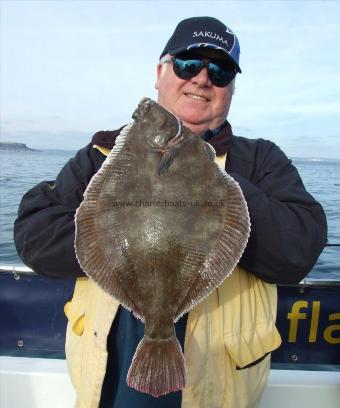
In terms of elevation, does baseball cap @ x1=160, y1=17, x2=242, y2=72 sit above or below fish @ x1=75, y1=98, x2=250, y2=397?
above

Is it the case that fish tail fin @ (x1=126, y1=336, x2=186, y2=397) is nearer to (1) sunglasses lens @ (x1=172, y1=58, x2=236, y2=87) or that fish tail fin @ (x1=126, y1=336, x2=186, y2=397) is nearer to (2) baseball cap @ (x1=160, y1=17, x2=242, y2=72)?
(1) sunglasses lens @ (x1=172, y1=58, x2=236, y2=87)

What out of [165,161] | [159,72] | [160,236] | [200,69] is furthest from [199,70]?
[160,236]

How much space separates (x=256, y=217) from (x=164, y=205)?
50 cm

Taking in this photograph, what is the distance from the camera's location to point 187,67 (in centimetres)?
243

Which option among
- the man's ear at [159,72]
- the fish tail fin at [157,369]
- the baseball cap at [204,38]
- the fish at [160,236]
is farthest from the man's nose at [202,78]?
the fish tail fin at [157,369]

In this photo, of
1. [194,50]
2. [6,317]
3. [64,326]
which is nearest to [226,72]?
[194,50]

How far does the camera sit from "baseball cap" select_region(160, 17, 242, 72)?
2.39 m

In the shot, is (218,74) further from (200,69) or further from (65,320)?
(65,320)

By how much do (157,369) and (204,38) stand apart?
71.0 inches

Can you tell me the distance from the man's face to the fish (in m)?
0.61

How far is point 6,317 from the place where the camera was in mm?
4195

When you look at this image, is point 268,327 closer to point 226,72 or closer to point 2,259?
point 226,72

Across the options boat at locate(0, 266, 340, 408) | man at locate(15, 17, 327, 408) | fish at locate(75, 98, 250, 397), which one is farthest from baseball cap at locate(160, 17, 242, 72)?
boat at locate(0, 266, 340, 408)

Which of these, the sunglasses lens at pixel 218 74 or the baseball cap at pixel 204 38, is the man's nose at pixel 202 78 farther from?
the baseball cap at pixel 204 38
